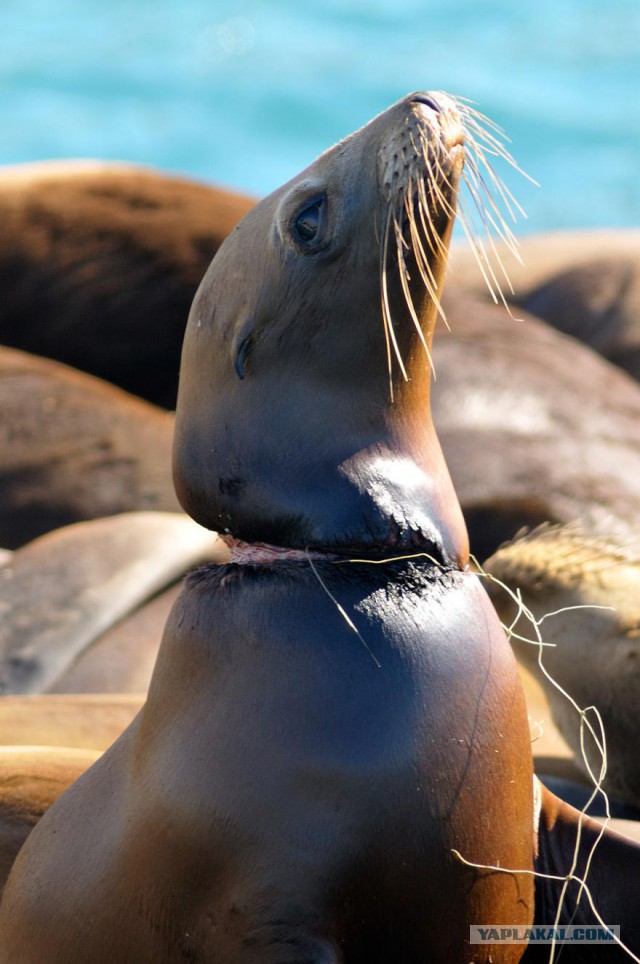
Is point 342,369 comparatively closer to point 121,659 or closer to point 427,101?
point 427,101

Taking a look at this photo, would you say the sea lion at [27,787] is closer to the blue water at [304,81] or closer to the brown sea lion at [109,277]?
the brown sea lion at [109,277]

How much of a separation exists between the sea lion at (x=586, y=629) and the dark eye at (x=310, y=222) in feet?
3.40

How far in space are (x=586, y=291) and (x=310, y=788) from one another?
5320 mm

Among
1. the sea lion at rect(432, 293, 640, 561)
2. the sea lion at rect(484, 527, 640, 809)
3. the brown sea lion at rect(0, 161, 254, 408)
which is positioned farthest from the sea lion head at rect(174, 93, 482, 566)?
the brown sea lion at rect(0, 161, 254, 408)

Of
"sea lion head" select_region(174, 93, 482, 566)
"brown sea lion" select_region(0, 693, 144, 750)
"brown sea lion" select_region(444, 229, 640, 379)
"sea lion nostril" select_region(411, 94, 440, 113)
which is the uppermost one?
"sea lion nostril" select_region(411, 94, 440, 113)

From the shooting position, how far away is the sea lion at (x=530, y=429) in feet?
16.6

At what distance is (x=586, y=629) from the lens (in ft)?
11.7

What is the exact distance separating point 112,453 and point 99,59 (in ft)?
49.0

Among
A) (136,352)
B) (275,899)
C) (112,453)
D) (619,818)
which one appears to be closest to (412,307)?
(275,899)

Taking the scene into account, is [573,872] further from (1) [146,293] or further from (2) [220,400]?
(1) [146,293]

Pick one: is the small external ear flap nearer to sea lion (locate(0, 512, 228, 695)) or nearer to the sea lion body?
the sea lion body

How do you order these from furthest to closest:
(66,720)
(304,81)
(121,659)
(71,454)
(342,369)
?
(304,81) → (71,454) → (121,659) → (66,720) → (342,369)

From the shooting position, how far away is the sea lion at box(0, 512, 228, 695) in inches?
180

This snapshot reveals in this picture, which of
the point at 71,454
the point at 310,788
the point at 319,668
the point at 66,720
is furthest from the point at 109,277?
the point at 310,788
